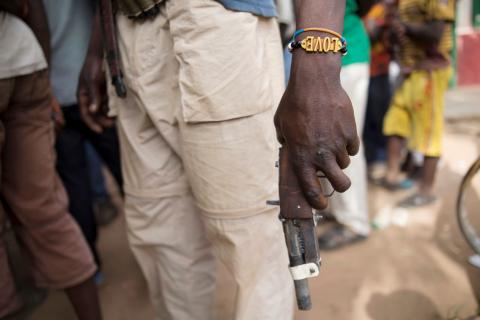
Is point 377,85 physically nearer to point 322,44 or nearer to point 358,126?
point 358,126

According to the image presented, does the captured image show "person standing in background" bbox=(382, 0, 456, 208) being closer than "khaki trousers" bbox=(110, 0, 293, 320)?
No

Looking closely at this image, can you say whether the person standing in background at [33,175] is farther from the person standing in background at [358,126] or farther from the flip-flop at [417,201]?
the flip-flop at [417,201]

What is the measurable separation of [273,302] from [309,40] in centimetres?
81

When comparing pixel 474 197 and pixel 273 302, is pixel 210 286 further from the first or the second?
pixel 474 197

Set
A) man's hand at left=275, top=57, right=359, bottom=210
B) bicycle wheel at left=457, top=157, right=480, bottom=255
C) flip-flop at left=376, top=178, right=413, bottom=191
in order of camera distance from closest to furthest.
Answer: man's hand at left=275, top=57, right=359, bottom=210 → bicycle wheel at left=457, top=157, right=480, bottom=255 → flip-flop at left=376, top=178, right=413, bottom=191

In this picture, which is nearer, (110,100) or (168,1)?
(168,1)

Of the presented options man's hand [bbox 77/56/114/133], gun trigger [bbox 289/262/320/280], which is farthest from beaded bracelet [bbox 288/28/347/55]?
man's hand [bbox 77/56/114/133]

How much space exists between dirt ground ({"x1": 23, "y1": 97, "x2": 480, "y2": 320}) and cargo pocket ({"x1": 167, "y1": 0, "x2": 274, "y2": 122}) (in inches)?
46.2

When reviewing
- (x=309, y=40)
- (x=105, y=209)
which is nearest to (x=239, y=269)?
(x=309, y=40)

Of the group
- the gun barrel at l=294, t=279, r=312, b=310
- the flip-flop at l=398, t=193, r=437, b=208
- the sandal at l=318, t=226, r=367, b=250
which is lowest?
the flip-flop at l=398, t=193, r=437, b=208

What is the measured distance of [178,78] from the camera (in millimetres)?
1244

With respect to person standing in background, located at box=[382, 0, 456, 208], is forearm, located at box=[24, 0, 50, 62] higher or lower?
higher

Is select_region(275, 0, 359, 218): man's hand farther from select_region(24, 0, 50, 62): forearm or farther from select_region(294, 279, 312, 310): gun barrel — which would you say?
select_region(24, 0, 50, 62): forearm

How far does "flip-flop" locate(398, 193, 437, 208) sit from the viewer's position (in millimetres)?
2934
